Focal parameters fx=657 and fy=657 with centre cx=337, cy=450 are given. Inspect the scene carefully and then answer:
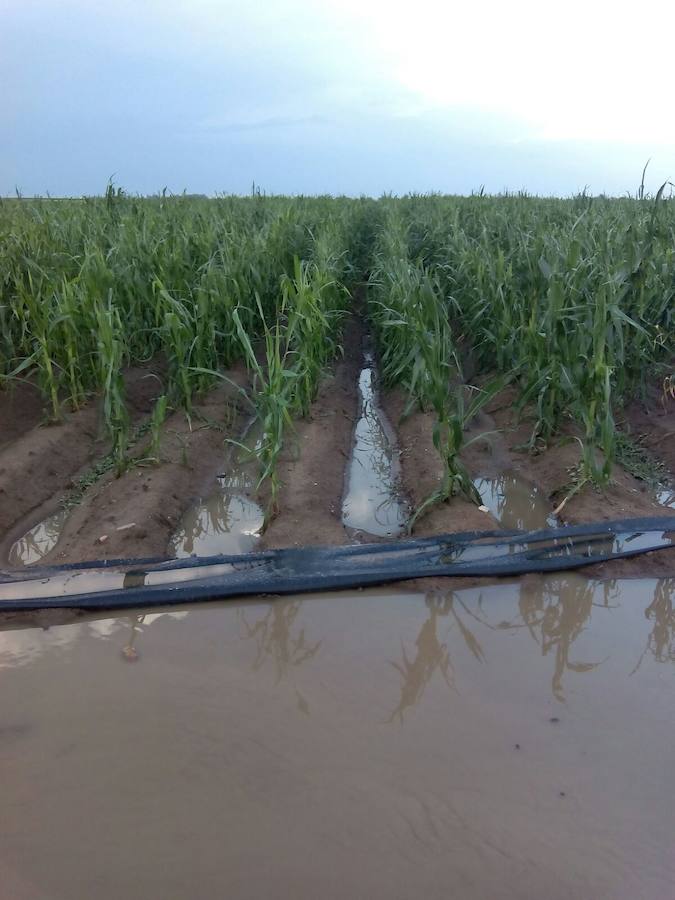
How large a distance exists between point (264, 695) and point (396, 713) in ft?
1.45

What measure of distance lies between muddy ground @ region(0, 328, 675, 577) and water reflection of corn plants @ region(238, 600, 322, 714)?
1.65 ft

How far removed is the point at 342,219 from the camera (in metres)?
10.2

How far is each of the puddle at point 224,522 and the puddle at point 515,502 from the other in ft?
4.26

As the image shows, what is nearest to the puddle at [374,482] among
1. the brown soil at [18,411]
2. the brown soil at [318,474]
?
the brown soil at [318,474]

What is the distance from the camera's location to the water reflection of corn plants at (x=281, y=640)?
92.7 inches

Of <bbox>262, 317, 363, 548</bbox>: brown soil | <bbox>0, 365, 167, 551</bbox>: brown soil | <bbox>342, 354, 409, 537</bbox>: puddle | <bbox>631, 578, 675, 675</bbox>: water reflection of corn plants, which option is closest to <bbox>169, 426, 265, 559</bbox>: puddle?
<bbox>262, 317, 363, 548</bbox>: brown soil

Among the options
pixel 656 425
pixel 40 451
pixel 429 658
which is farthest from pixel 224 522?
pixel 656 425

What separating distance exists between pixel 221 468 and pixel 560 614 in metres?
2.29

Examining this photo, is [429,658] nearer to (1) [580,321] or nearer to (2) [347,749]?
(2) [347,749]

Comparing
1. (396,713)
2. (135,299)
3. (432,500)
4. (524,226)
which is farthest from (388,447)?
(524,226)

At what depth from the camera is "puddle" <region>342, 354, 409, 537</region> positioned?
3.52m

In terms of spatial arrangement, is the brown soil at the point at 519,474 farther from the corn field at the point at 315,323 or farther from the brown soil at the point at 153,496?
the brown soil at the point at 153,496

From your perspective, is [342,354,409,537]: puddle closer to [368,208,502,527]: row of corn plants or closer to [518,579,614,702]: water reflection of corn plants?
[368,208,502,527]: row of corn plants

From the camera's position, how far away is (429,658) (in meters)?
2.38
